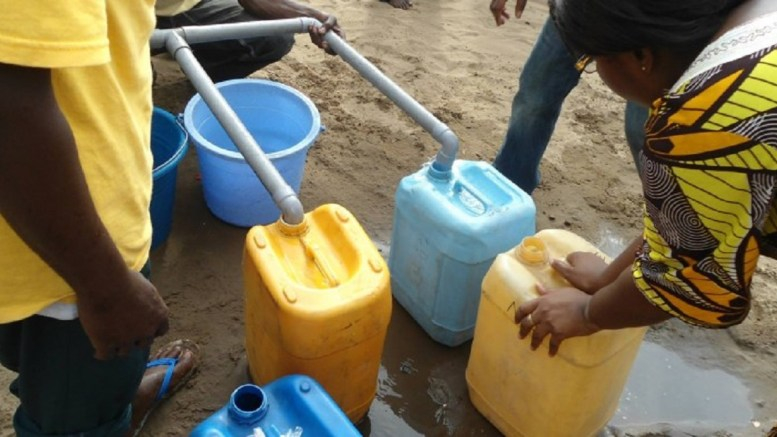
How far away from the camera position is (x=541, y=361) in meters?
1.89

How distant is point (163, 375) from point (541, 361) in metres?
1.16

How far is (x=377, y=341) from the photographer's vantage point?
1.91 m

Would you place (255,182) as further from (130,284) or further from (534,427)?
(130,284)

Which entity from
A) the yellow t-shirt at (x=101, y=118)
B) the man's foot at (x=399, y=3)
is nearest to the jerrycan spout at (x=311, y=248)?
the yellow t-shirt at (x=101, y=118)

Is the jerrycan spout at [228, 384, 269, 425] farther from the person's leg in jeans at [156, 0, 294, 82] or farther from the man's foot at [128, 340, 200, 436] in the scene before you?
the person's leg in jeans at [156, 0, 294, 82]

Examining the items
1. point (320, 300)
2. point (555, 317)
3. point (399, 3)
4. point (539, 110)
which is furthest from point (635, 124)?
point (399, 3)

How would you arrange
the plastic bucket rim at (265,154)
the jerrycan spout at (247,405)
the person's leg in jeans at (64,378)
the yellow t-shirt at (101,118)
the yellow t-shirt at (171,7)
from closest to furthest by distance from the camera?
the yellow t-shirt at (101,118), the person's leg in jeans at (64,378), the jerrycan spout at (247,405), the plastic bucket rim at (265,154), the yellow t-shirt at (171,7)

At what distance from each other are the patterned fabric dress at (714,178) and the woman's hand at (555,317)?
361 mm

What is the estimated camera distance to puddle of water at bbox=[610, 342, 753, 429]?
7.78 ft

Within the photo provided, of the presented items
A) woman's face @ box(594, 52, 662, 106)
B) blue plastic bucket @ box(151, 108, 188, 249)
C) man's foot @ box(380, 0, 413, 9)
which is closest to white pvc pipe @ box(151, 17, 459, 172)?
blue plastic bucket @ box(151, 108, 188, 249)

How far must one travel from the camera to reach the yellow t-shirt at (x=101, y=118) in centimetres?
87

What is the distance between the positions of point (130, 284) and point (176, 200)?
6.45 feet

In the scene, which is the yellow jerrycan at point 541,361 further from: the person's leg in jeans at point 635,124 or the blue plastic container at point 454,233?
the person's leg in jeans at point 635,124

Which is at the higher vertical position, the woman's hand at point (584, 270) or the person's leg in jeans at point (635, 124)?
the person's leg in jeans at point (635, 124)
